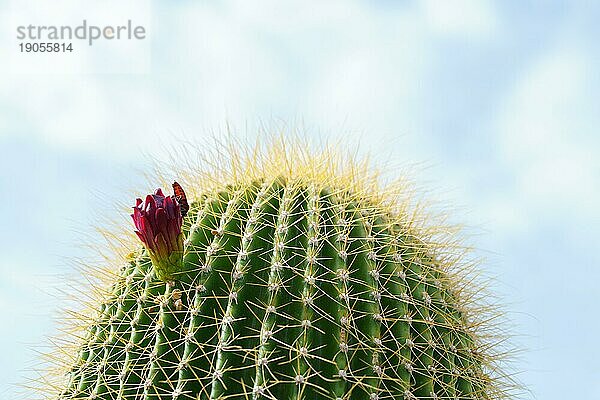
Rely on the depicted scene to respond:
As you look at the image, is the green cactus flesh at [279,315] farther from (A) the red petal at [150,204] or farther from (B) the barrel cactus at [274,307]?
(A) the red petal at [150,204]

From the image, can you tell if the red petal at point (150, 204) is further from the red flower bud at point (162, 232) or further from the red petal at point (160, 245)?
the red petal at point (160, 245)

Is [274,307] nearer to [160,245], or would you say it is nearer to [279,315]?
[279,315]

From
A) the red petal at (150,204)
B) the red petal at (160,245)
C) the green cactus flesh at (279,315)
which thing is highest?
the red petal at (150,204)

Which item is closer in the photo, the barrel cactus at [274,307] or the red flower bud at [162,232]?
the barrel cactus at [274,307]

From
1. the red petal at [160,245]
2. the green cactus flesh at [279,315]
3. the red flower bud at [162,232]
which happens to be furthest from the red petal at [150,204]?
the green cactus flesh at [279,315]

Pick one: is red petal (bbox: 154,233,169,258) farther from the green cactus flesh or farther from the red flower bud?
the green cactus flesh

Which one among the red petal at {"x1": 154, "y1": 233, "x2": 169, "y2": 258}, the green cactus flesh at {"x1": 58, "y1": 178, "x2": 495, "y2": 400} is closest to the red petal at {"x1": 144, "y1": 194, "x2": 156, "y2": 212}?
the red petal at {"x1": 154, "y1": 233, "x2": 169, "y2": 258}

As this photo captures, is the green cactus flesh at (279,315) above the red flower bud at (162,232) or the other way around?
the other way around

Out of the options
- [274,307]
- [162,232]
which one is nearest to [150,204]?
[162,232]
